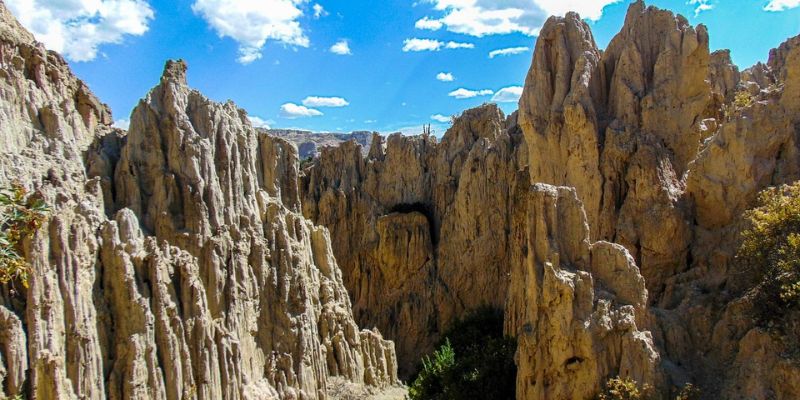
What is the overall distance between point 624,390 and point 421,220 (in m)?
35.5

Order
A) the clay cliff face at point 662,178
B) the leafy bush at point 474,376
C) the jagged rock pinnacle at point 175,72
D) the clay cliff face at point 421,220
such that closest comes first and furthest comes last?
1. the clay cliff face at point 662,178
2. the leafy bush at point 474,376
3. the jagged rock pinnacle at point 175,72
4. the clay cliff face at point 421,220

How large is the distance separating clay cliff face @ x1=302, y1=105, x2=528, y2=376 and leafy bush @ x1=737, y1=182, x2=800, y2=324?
2581 centimetres

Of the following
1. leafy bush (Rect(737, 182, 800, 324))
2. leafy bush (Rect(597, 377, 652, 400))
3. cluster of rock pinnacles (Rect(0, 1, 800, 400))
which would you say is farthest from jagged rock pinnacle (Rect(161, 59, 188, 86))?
leafy bush (Rect(737, 182, 800, 324))

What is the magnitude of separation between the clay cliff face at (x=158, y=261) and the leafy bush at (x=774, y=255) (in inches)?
722

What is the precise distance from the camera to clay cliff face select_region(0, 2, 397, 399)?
19.3 metres

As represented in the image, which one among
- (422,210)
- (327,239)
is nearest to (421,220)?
(422,210)

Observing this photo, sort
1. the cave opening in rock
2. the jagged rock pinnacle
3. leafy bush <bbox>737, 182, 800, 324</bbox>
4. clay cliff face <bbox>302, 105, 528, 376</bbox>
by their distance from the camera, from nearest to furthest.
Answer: leafy bush <bbox>737, 182, 800, 324</bbox>
the jagged rock pinnacle
clay cliff face <bbox>302, 105, 528, 376</bbox>
the cave opening in rock

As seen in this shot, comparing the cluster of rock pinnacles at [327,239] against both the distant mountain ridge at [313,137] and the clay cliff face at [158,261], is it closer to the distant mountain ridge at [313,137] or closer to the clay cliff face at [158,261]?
the clay cliff face at [158,261]

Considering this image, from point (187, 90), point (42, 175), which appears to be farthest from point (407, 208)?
point (42, 175)

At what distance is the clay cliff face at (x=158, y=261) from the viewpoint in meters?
19.3

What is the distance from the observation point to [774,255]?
16.8 m

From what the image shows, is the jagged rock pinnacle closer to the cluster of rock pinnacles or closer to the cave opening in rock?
the cluster of rock pinnacles

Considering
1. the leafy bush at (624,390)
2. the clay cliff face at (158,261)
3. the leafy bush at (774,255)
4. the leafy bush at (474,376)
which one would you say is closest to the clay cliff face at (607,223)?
the leafy bush at (624,390)

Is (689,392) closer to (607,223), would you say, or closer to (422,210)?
(607,223)
